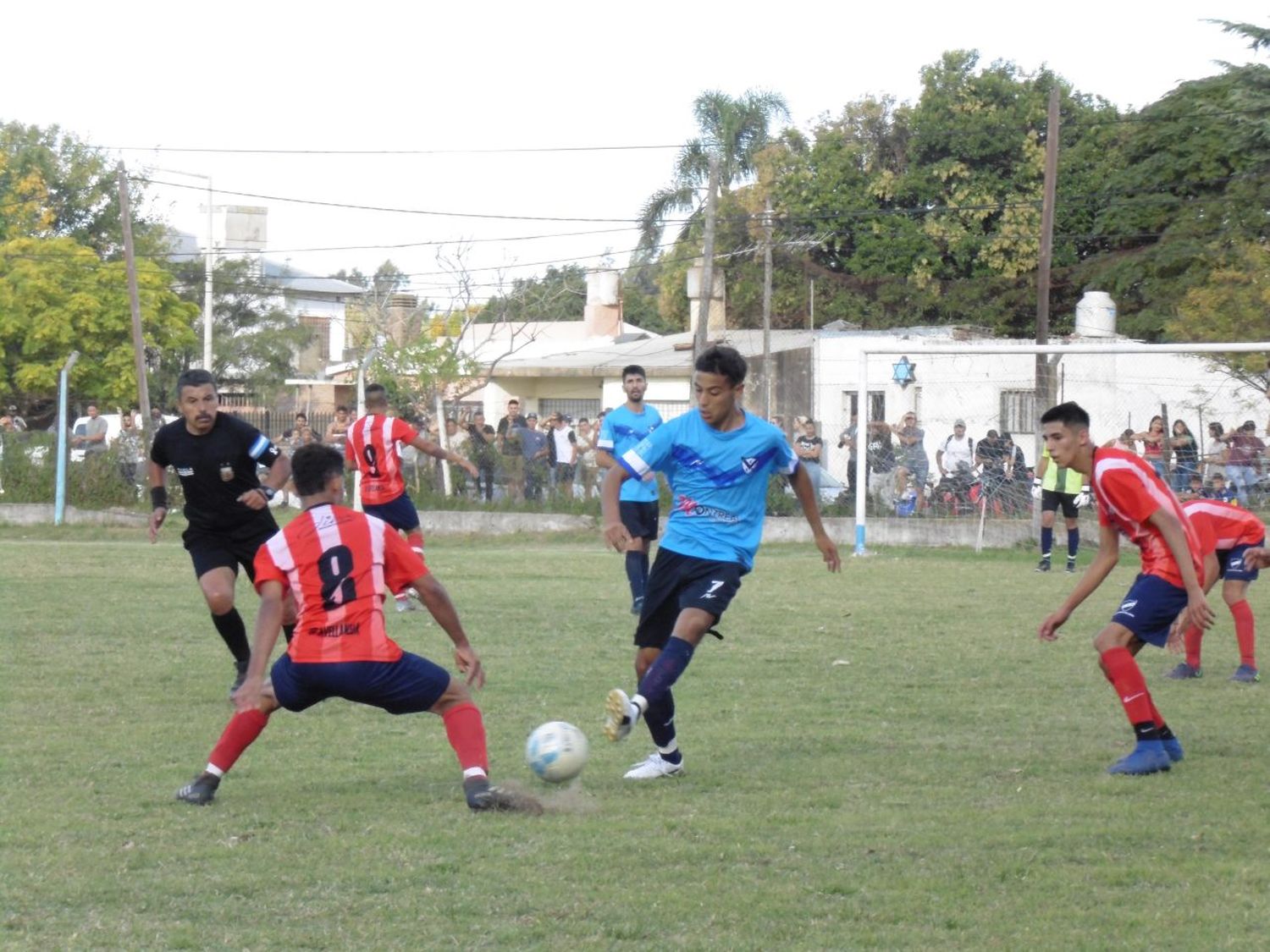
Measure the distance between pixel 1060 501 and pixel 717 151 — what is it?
3319cm

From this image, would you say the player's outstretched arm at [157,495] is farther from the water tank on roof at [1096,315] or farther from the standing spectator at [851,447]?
the water tank on roof at [1096,315]

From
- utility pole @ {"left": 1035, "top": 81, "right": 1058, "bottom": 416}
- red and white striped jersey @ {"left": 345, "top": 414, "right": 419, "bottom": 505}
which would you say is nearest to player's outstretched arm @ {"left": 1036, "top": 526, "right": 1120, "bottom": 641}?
red and white striped jersey @ {"left": 345, "top": 414, "right": 419, "bottom": 505}

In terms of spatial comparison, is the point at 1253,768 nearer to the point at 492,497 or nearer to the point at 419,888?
the point at 419,888

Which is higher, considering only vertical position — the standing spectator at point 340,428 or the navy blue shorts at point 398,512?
the standing spectator at point 340,428

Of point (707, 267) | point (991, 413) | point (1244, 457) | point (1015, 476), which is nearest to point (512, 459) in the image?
point (991, 413)

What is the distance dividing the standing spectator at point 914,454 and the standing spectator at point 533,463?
6021mm

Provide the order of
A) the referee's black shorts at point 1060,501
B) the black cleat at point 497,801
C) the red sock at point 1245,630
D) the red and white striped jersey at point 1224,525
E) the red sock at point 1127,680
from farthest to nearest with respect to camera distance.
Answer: the referee's black shorts at point 1060,501 → the red sock at point 1245,630 → the red and white striped jersey at point 1224,525 → the red sock at point 1127,680 → the black cleat at point 497,801

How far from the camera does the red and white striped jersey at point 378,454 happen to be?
1359 centimetres

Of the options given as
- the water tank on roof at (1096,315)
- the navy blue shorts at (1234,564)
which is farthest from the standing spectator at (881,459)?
the water tank on roof at (1096,315)

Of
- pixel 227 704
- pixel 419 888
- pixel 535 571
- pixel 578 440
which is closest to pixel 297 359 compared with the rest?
pixel 578 440

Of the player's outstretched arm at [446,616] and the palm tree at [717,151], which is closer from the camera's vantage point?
the player's outstretched arm at [446,616]

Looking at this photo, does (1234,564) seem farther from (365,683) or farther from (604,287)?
(604,287)

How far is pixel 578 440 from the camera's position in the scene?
27.1 m

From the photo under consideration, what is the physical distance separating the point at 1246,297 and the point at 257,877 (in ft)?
92.4
